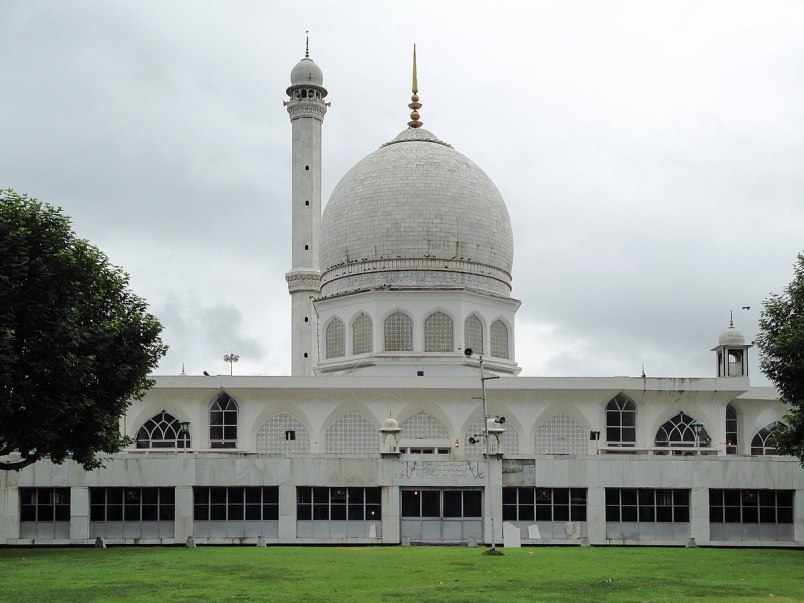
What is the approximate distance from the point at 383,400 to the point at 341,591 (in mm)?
31497

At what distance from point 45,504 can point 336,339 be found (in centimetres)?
1919

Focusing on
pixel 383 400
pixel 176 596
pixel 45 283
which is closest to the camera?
pixel 176 596

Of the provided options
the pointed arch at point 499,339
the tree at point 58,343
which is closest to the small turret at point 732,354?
the pointed arch at point 499,339

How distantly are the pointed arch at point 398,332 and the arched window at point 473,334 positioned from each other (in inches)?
113

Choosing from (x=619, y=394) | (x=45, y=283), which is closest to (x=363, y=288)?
(x=619, y=394)

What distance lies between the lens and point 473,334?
61.2 m

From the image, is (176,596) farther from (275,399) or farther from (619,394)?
(619,394)

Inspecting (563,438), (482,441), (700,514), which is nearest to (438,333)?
(482,441)

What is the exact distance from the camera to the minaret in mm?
73875

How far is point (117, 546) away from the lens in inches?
1831

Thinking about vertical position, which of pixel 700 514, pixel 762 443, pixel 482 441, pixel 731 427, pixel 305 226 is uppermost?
pixel 305 226

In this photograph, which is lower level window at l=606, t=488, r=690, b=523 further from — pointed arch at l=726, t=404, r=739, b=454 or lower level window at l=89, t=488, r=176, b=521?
lower level window at l=89, t=488, r=176, b=521

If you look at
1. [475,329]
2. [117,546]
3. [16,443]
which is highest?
[475,329]

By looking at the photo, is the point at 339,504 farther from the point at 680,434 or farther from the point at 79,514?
the point at 680,434
